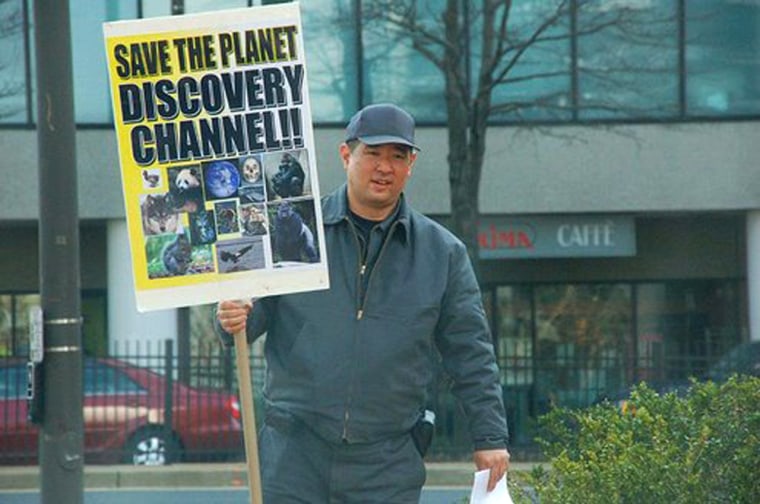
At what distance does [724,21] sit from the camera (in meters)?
24.4

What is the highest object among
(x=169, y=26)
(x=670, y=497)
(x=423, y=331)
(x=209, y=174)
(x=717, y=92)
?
(x=717, y=92)

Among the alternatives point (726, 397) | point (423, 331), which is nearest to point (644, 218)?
point (726, 397)

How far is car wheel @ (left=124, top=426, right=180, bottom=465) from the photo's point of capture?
56.1ft

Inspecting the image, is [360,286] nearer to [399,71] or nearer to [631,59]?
[399,71]

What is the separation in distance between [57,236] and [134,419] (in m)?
8.51

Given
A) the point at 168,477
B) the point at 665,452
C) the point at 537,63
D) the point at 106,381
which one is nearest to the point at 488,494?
the point at 665,452

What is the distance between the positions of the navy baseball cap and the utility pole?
4.39 metres

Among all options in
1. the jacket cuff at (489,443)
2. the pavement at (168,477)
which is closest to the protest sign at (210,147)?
the jacket cuff at (489,443)

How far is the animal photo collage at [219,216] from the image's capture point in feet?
16.6

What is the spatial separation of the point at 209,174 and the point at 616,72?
773 inches

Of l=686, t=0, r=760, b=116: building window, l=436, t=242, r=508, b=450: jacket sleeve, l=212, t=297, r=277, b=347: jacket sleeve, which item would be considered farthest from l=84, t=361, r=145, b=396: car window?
l=436, t=242, r=508, b=450: jacket sleeve

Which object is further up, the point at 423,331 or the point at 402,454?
the point at 423,331

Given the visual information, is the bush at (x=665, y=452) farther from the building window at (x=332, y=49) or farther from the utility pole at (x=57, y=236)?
the building window at (x=332, y=49)

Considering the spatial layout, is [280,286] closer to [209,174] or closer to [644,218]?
[209,174]
